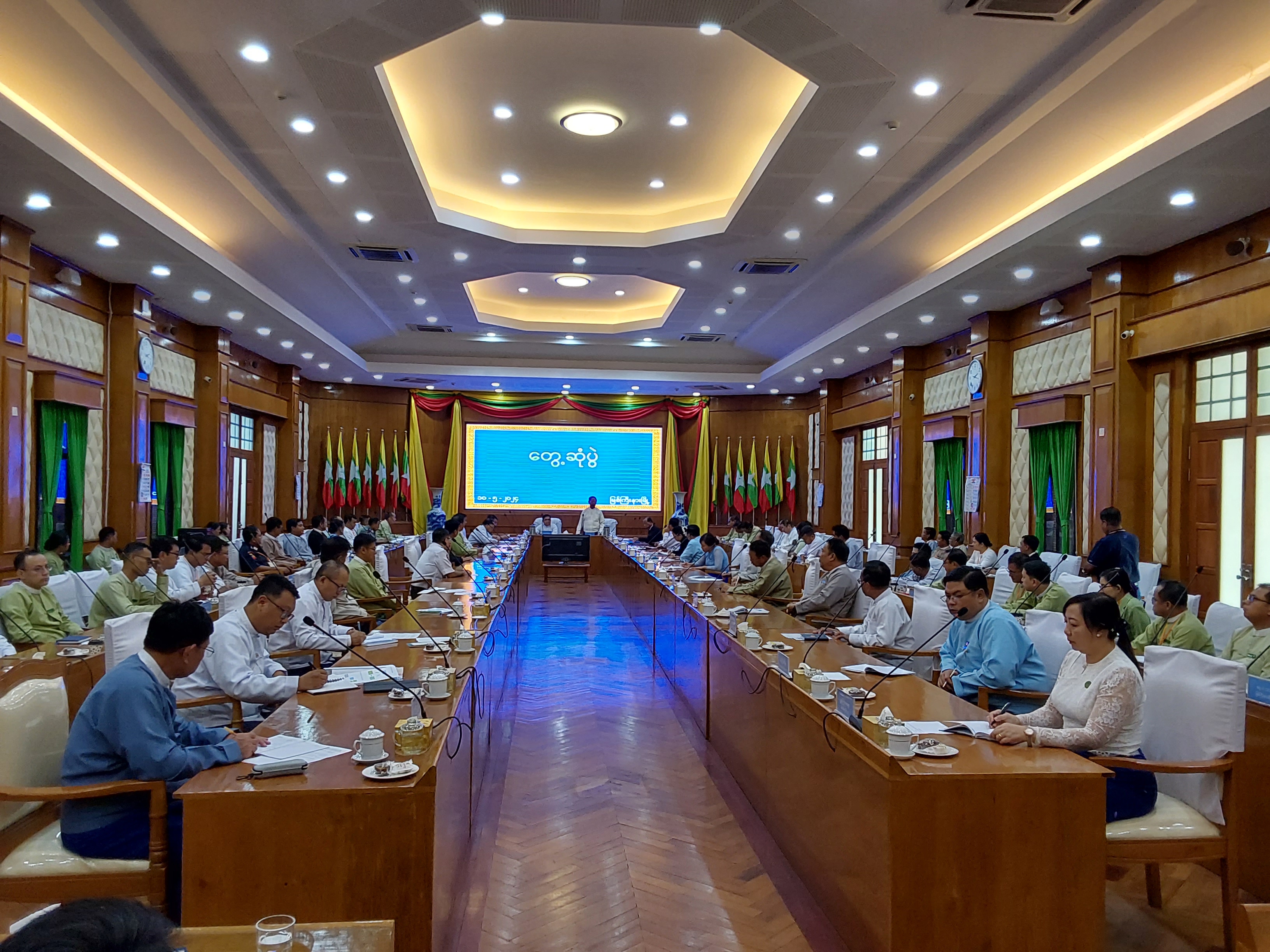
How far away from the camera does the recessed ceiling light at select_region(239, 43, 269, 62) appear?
174 inches

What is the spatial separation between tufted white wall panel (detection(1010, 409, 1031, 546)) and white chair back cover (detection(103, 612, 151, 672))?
7635 millimetres

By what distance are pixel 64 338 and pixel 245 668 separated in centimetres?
540

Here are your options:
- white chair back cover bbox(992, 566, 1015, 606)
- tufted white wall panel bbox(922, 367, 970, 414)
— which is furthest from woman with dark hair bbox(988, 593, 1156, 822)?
tufted white wall panel bbox(922, 367, 970, 414)

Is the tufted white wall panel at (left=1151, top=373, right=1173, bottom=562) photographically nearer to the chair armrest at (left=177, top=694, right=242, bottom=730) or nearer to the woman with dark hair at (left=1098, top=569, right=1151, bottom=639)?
the woman with dark hair at (left=1098, top=569, right=1151, bottom=639)

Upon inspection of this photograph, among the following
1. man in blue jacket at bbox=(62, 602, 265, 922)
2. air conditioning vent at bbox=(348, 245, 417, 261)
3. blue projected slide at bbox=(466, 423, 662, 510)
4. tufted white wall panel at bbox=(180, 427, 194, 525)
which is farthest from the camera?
blue projected slide at bbox=(466, 423, 662, 510)

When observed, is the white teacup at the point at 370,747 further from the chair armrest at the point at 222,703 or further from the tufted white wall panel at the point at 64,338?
the tufted white wall panel at the point at 64,338

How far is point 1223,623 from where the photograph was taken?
402 centimetres

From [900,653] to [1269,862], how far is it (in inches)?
70.6

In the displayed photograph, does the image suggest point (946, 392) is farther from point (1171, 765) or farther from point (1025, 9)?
point (1171, 765)

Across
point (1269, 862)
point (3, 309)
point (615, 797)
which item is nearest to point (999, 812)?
point (1269, 862)

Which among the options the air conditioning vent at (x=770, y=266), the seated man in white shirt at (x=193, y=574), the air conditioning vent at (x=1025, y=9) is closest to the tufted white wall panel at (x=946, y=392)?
the air conditioning vent at (x=770, y=266)

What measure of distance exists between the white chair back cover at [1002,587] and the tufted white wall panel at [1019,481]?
5.77 feet

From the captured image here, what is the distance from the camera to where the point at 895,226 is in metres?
7.13

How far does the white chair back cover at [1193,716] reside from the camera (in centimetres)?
244
